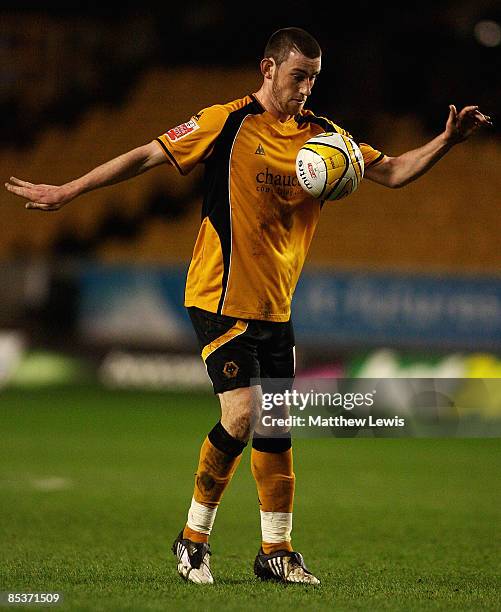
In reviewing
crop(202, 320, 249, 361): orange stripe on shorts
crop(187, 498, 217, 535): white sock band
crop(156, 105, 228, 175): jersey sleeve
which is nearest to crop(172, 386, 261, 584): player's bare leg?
crop(187, 498, 217, 535): white sock band

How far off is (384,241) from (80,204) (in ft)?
17.2

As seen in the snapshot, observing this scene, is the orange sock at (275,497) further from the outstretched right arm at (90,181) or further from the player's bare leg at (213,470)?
the outstretched right arm at (90,181)

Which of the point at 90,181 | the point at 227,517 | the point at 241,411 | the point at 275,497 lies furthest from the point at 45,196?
the point at 227,517

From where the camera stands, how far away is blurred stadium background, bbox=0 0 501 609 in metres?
14.6

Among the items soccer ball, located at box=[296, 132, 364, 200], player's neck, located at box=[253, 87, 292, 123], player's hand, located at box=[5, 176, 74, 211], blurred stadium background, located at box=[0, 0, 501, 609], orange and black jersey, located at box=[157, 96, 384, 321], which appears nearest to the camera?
player's hand, located at box=[5, 176, 74, 211]

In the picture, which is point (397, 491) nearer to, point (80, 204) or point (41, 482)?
point (41, 482)

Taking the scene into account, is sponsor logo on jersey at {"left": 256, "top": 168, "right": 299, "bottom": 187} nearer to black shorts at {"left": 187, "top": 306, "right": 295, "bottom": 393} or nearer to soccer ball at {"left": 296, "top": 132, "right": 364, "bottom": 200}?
soccer ball at {"left": 296, "top": 132, "right": 364, "bottom": 200}

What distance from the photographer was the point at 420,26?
19438 mm

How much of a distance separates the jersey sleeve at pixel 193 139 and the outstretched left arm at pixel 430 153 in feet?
2.70

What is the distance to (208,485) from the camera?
5.00 meters

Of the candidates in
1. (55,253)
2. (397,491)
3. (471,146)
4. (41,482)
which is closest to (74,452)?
(41,482)

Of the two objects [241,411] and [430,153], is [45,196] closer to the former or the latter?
[241,411]

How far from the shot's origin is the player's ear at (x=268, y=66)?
197 inches

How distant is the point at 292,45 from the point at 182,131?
600 millimetres
